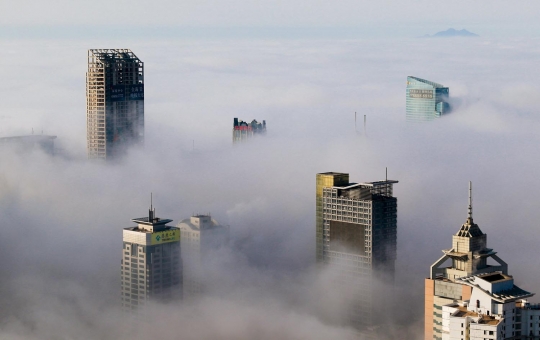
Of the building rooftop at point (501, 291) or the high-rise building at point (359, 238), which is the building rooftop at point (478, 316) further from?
the high-rise building at point (359, 238)

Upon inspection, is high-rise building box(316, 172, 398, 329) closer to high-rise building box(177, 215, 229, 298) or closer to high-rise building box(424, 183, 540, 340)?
high-rise building box(177, 215, 229, 298)

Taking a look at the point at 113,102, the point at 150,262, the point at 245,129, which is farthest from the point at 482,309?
the point at 245,129

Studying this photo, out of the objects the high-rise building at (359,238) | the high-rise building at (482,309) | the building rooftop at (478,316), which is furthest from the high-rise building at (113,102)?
the building rooftop at (478,316)

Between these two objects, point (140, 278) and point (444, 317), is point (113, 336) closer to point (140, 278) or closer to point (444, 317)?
point (140, 278)

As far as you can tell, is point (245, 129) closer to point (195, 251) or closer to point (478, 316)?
point (195, 251)

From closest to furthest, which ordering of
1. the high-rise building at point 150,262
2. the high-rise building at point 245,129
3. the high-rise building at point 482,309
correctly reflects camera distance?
the high-rise building at point 482,309, the high-rise building at point 150,262, the high-rise building at point 245,129

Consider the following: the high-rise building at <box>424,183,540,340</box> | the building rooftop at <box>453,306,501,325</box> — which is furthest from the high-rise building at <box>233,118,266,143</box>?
the building rooftop at <box>453,306,501,325</box>
